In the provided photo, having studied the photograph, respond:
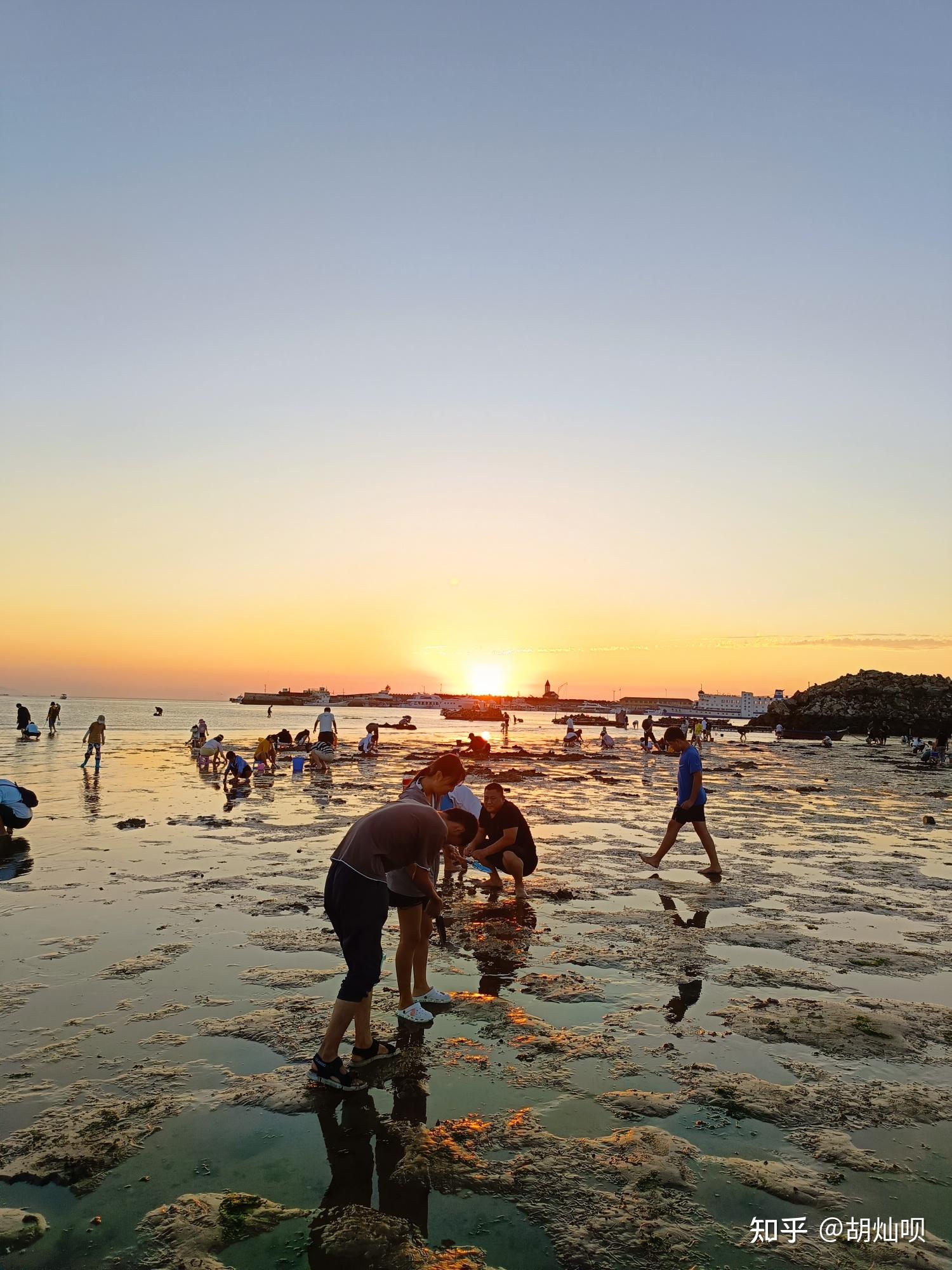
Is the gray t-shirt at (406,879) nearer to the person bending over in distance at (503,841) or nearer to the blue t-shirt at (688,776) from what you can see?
the person bending over in distance at (503,841)

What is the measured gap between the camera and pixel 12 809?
46.3ft

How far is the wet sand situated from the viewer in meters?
3.89

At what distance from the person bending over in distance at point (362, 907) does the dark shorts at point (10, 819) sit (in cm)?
1116

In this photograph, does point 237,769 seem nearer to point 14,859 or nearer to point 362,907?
point 14,859

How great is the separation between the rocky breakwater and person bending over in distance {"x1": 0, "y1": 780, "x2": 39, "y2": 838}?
92155 mm

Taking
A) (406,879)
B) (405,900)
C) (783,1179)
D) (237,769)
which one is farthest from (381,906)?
(237,769)

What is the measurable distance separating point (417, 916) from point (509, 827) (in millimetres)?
4428

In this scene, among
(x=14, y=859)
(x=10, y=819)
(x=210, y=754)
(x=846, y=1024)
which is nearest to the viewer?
(x=846, y=1024)

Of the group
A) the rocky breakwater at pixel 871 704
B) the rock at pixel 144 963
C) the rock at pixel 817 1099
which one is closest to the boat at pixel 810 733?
the rocky breakwater at pixel 871 704

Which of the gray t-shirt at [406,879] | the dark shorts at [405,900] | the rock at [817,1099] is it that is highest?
the gray t-shirt at [406,879]

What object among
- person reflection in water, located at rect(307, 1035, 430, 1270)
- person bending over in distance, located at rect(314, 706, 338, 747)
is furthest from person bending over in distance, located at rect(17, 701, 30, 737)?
person reflection in water, located at rect(307, 1035, 430, 1270)

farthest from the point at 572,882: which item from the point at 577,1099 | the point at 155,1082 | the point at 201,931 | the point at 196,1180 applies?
the point at 196,1180

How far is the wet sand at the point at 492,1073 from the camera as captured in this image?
389 centimetres

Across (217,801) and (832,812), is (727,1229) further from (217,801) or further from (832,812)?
(832,812)
